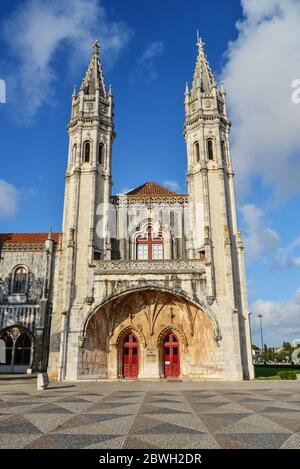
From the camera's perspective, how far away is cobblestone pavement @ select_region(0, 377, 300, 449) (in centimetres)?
645

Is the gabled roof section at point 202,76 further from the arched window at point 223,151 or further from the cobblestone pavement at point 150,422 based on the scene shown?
the cobblestone pavement at point 150,422

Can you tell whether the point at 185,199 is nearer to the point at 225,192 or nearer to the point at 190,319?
the point at 225,192

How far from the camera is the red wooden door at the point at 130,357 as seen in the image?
77.9ft

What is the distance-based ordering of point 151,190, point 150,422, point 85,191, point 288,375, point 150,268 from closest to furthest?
point 150,422
point 288,375
point 150,268
point 85,191
point 151,190

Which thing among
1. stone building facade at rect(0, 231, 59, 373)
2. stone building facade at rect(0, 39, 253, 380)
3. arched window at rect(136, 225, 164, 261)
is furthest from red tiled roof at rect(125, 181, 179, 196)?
stone building facade at rect(0, 231, 59, 373)

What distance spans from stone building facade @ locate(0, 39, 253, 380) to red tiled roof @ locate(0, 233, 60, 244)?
904 centimetres

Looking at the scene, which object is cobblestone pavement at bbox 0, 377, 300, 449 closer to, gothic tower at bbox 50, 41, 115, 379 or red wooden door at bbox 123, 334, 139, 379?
gothic tower at bbox 50, 41, 115, 379

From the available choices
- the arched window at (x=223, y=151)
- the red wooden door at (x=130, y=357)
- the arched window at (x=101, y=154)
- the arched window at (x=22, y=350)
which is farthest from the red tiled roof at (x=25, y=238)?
the arched window at (x=223, y=151)

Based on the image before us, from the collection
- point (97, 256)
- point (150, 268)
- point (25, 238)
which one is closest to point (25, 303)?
point (25, 238)

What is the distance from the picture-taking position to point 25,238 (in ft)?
113

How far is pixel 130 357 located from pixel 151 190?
13039 mm

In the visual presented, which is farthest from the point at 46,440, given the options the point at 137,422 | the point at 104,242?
the point at 104,242

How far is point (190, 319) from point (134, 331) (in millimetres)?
3944

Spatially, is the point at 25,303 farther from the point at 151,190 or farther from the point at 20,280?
the point at 151,190
